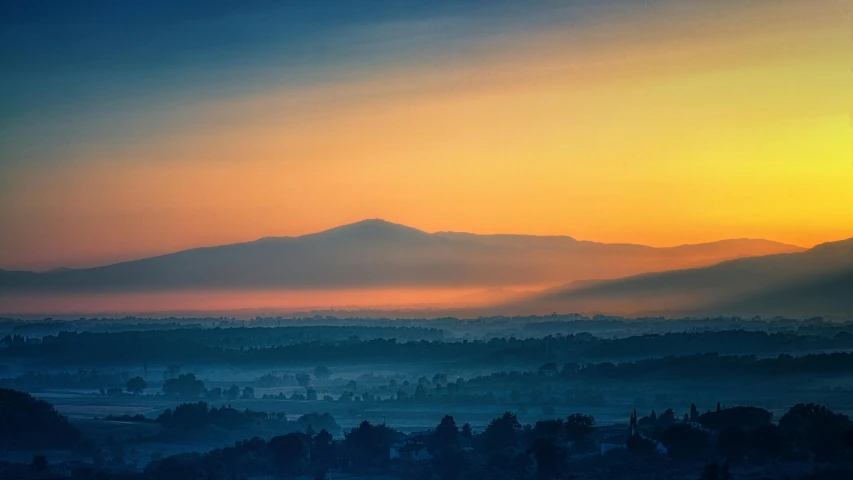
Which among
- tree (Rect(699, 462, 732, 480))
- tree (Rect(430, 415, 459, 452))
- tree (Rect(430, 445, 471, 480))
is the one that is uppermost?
tree (Rect(430, 415, 459, 452))

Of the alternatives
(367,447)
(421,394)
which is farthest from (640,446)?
(421,394)

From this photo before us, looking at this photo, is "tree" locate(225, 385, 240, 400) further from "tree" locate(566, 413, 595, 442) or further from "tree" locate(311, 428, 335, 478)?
"tree" locate(566, 413, 595, 442)

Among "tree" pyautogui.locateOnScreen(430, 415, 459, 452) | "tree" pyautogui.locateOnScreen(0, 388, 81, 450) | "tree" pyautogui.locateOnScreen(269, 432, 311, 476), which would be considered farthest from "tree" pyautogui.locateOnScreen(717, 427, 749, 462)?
"tree" pyautogui.locateOnScreen(0, 388, 81, 450)

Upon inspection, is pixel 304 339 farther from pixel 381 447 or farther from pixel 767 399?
pixel 381 447

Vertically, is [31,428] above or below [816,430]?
above

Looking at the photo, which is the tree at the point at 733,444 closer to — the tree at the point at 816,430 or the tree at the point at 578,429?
the tree at the point at 816,430

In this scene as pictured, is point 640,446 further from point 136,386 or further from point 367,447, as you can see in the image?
point 136,386
